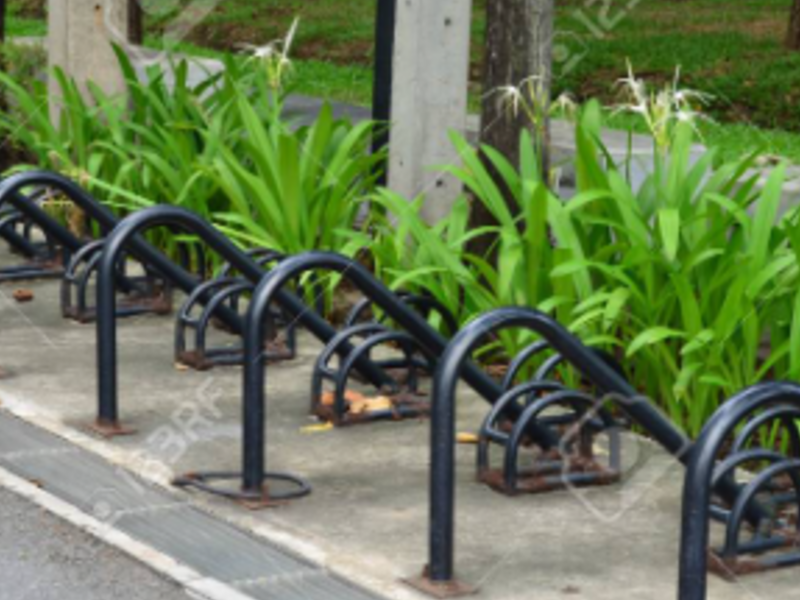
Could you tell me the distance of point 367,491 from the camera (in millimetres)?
7098

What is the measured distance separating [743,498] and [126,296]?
4728 millimetres

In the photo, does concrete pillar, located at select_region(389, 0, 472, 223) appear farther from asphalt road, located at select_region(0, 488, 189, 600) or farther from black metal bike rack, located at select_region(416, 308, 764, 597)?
black metal bike rack, located at select_region(416, 308, 764, 597)

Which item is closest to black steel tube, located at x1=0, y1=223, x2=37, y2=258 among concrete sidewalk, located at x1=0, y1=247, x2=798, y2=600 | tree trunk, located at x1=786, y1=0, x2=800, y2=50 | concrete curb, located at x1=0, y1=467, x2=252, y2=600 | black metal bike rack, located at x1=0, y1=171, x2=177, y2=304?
black metal bike rack, located at x1=0, y1=171, x2=177, y2=304

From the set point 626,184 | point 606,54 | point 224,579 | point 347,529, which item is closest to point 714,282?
point 626,184

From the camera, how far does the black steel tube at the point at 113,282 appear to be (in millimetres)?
7422

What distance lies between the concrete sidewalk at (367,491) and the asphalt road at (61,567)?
45 centimetres

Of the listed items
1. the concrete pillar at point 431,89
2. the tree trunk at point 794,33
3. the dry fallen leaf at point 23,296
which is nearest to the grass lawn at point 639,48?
the tree trunk at point 794,33

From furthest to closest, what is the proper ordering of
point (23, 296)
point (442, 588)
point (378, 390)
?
point (23, 296) → point (378, 390) → point (442, 588)

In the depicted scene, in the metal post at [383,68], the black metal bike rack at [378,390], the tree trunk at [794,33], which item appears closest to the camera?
the black metal bike rack at [378,390]

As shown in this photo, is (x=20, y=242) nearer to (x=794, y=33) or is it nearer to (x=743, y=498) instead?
(x=743, y=498)

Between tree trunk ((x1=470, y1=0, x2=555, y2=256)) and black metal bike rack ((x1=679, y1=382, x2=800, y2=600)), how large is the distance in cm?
259

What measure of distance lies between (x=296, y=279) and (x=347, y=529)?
11.2ft

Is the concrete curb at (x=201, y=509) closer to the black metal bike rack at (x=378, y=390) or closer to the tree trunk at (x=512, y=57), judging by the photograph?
the black metal bike rack at (x=378, y=390)

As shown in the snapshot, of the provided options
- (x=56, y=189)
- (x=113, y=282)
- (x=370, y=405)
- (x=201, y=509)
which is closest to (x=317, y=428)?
(x=370, y=405)
